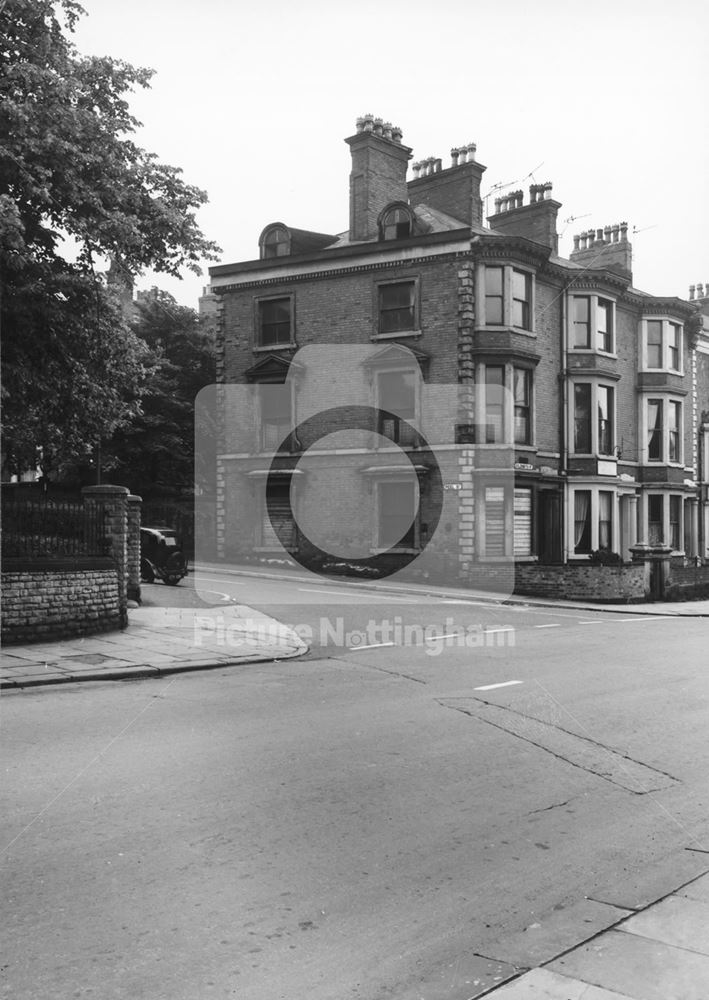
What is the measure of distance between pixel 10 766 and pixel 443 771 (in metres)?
3.43

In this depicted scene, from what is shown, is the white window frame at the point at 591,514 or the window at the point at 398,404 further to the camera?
the white window frame at the point at 591,514

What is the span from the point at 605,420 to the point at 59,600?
2434 cm

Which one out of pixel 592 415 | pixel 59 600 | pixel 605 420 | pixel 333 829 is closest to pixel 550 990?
pixel 333 829

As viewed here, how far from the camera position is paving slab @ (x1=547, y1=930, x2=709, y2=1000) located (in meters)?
3.72

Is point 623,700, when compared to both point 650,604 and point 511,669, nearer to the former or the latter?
point 511,669

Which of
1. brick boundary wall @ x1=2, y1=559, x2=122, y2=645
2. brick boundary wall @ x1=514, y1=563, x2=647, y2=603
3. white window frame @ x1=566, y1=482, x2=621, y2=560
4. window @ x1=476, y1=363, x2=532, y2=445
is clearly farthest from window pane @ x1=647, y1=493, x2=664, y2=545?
brick boundary wall @ x1=2, y1=559, x2=122, y2=645

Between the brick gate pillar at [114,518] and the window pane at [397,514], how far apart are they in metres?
15.1

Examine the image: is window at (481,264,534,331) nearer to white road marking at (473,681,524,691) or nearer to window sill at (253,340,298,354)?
window sill at (253,340,298,354)

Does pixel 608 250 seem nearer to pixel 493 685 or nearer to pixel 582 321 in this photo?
pixel 582 321

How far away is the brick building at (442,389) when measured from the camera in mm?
30078

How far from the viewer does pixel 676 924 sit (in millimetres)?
4379

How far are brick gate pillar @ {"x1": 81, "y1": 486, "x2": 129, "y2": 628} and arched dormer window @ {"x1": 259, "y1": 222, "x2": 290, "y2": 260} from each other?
61.3 ft

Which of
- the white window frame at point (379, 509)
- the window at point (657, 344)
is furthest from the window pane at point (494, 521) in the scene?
the window at point (657, 344)

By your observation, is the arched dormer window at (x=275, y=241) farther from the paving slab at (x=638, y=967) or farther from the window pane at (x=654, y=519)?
the paving slab at (x=638, y=967)
